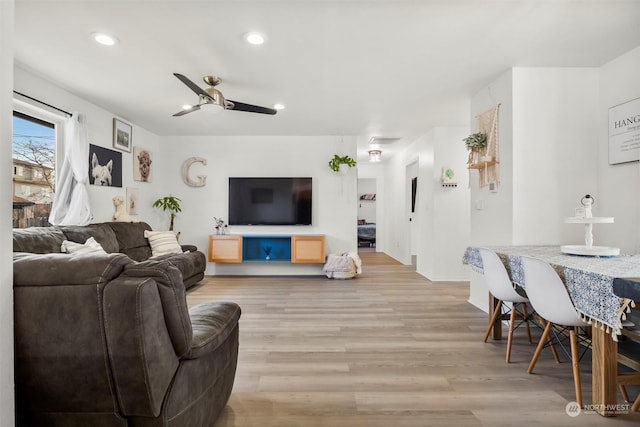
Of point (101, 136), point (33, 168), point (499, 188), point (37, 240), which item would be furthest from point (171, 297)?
point (101, 136)

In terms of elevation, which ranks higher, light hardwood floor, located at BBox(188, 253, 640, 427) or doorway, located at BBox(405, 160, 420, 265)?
doorway, located at BBox(405, 160, 420, 265)

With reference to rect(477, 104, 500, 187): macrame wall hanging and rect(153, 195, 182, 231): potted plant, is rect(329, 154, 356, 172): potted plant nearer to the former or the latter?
rect(477, 104, 500, 187): macrame wall hanging

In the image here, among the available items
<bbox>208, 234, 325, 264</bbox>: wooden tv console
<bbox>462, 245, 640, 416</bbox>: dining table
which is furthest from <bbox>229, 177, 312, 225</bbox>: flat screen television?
<bbox>462, 245, 640, 416</bbox>: dining table

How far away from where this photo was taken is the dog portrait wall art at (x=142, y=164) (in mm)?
4805

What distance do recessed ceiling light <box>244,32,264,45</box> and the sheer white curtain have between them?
245cm

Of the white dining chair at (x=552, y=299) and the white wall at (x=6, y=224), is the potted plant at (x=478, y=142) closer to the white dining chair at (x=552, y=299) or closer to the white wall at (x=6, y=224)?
the white dining chair at (x=552, y=299)

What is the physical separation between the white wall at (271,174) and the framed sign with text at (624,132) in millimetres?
3387

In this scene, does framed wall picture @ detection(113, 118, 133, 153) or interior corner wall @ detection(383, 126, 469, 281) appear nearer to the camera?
framed wall picture @ detection(113, 118, 133, 153)

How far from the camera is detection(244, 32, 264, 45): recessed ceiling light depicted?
2.35 meters

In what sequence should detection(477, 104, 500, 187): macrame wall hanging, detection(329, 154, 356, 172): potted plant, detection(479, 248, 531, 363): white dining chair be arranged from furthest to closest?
detection(329, 154, 356, 172): potted plant < detection(477, 104, 500, 187): macrame wall hanging < detection(479, 248, 531, 363): white dining chair

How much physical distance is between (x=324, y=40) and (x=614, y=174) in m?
2.90

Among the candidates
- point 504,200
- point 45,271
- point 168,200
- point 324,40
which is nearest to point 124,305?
point 45,271

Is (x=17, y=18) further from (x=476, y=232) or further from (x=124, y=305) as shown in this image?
(x=476, y=232)

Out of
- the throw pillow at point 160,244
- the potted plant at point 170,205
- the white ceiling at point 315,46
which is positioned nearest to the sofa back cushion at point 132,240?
the throw pillow at point 160,244
